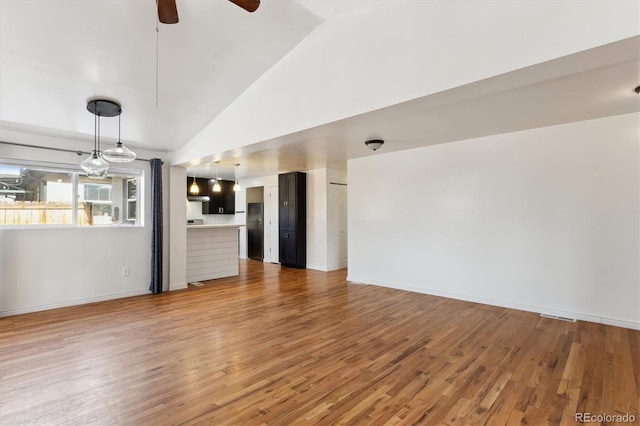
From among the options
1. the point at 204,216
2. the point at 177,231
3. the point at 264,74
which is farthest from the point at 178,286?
the point at 204,216

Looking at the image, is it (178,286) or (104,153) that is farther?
(178,286)

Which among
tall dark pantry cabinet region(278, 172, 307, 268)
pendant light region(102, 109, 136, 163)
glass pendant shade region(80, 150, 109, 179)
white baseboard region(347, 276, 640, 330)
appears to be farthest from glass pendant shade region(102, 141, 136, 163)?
tall dark pantry cabinet region(278, 172, 307, 268)

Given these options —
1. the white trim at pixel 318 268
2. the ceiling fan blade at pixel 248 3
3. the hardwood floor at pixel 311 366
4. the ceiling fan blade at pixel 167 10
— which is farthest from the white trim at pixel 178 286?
the ceiling fan blade at pixel 248 3

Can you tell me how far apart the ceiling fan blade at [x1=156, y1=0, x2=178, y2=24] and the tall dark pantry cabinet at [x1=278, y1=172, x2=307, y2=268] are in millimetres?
5307

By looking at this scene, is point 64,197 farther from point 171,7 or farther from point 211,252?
point 171,7

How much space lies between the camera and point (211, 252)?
6270 mm

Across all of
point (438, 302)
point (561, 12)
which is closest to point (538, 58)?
point (561, 12)

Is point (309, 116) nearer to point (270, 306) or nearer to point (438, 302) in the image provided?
point (270, 306)

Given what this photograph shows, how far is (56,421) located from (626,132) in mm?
5630

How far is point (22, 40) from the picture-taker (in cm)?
257

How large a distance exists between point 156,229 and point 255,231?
3.85 meters

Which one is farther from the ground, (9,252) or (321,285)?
(9,252)

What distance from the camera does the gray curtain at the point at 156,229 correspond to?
5066mm

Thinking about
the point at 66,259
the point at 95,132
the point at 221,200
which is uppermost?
the point at 95,132
